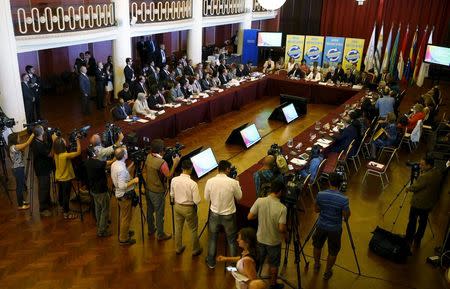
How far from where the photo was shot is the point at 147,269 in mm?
5520

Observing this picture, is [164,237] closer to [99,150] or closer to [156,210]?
[156,210]

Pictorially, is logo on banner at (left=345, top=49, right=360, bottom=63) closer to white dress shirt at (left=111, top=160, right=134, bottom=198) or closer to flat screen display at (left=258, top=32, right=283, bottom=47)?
flat screen display at (left=258, top=32, right=283, bottom=47)

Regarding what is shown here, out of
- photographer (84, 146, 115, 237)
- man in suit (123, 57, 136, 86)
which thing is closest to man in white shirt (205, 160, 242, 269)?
photographer (84, 146, 115, 237)

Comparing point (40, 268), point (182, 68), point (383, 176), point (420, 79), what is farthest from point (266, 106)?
point (40, 268)

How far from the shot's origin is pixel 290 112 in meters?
12.0

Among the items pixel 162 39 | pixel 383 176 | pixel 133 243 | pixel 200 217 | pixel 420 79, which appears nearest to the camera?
pixel 133 243

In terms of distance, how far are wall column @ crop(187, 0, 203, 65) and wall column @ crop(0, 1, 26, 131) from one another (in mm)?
7018

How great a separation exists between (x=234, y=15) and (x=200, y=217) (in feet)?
41.1

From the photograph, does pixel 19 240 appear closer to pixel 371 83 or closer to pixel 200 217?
pixel 200 217

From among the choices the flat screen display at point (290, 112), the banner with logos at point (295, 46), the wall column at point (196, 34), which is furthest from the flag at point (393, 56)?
the wall column at point (196, 34)

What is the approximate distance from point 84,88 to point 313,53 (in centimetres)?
944

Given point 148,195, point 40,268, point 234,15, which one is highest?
point 234,15

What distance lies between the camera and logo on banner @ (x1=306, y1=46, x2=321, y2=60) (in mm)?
16734

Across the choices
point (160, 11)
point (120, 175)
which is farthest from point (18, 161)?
point (160, 11)
